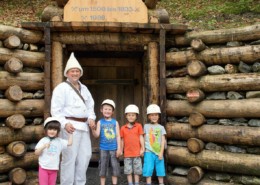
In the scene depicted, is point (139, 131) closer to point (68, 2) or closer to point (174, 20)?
point (68, 2)

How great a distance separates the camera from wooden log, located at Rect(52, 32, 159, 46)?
22.1 ft

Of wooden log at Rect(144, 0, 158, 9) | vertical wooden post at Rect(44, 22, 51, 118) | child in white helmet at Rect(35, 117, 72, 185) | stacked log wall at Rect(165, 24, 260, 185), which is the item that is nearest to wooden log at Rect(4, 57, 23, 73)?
vertical wooden post at Rect(44, 22, 51, 118)

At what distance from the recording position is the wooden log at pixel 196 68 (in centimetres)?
632

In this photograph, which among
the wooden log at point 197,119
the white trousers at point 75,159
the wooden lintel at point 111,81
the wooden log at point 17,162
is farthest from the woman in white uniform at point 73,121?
the wooden lintel at point 111,81

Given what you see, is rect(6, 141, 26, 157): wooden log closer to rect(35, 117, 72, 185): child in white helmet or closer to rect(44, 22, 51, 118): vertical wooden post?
rect(44, 22, 51, 118): vertical wooden post

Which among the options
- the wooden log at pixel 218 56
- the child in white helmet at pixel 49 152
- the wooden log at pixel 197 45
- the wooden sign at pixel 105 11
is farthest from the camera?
the wooden sign at pixel 105 11

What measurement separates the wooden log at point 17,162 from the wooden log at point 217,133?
2724 millimetres

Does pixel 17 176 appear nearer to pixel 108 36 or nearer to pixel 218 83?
pixel 108 36

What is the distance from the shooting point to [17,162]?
612 cm

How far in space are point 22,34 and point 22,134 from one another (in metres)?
1.99

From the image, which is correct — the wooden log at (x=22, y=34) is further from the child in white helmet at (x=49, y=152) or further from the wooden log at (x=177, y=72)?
the wooden log at (x=177, y=72)

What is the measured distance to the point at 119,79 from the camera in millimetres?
8180

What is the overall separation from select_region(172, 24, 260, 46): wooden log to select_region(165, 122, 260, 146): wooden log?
5.57 feet

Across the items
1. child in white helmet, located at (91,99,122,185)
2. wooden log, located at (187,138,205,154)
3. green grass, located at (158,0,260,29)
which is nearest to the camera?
child in white helmet, located at (91,99,122,185)
